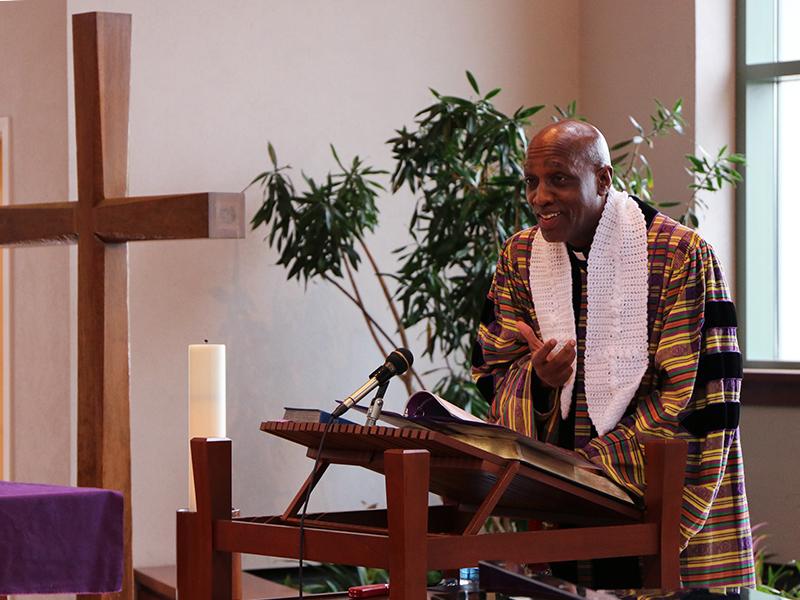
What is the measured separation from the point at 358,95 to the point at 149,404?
163 cm

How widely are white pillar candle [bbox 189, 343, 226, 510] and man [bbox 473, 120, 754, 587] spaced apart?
1.99 ft

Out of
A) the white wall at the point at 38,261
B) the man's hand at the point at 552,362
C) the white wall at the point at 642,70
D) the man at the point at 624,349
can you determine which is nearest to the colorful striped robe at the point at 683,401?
the man at the point at 624,349

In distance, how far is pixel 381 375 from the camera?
1.47 m

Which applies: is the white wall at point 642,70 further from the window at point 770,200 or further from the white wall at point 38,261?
the white wall at point 38,261

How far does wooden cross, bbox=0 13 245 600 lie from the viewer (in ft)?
7.42

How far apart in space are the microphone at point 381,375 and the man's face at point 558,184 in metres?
0.43

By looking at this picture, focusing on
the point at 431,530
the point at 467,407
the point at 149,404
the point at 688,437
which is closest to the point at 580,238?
the point at 688,437

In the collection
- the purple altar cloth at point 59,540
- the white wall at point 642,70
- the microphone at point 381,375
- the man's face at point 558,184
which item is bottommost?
the purple altar cloth at point 59,540

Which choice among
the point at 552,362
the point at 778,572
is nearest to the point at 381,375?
the point at 552,362

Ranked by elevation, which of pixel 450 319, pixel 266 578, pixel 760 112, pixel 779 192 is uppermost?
pixel 760 112

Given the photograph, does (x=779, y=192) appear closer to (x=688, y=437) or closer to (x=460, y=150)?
(x=460, y=150)

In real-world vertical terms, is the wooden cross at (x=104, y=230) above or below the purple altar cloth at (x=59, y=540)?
above

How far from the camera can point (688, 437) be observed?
5.76 feet

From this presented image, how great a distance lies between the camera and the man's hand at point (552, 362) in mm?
1679
